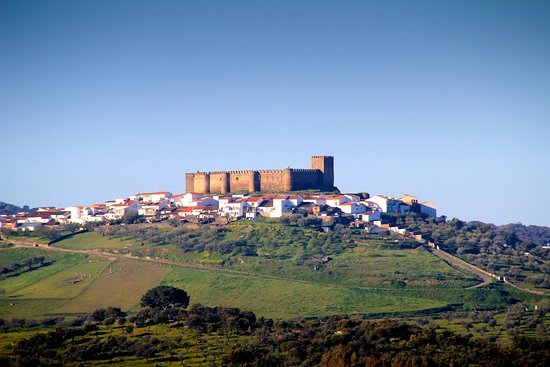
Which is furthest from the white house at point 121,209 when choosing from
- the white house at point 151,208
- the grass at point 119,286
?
the grass at point 119,286

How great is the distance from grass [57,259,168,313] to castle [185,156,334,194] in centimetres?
2512

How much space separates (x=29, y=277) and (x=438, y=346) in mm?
37156

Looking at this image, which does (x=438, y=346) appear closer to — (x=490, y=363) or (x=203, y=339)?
(x=490, y=363)

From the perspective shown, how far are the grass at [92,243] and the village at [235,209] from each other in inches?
243

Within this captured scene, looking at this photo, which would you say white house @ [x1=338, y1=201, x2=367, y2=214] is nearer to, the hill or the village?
the village

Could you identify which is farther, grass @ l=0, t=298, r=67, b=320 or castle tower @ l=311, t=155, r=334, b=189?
castle tower @ l=311, t=155, r=334, b=189

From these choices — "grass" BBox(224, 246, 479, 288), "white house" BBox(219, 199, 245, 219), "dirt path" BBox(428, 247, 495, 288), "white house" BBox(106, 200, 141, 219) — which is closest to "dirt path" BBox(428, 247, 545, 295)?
"dirt path" BBox(428, 247, 495, 288)

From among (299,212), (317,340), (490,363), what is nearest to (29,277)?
(299,212)

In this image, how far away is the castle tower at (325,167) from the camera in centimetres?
8306

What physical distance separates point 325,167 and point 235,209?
13310 millimetres

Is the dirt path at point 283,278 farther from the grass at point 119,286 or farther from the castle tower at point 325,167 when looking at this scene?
the castle tower at point 325,167

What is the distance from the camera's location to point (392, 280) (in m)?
54.2

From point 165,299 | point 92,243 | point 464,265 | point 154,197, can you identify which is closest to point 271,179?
point 154,197

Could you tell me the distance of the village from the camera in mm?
73375
